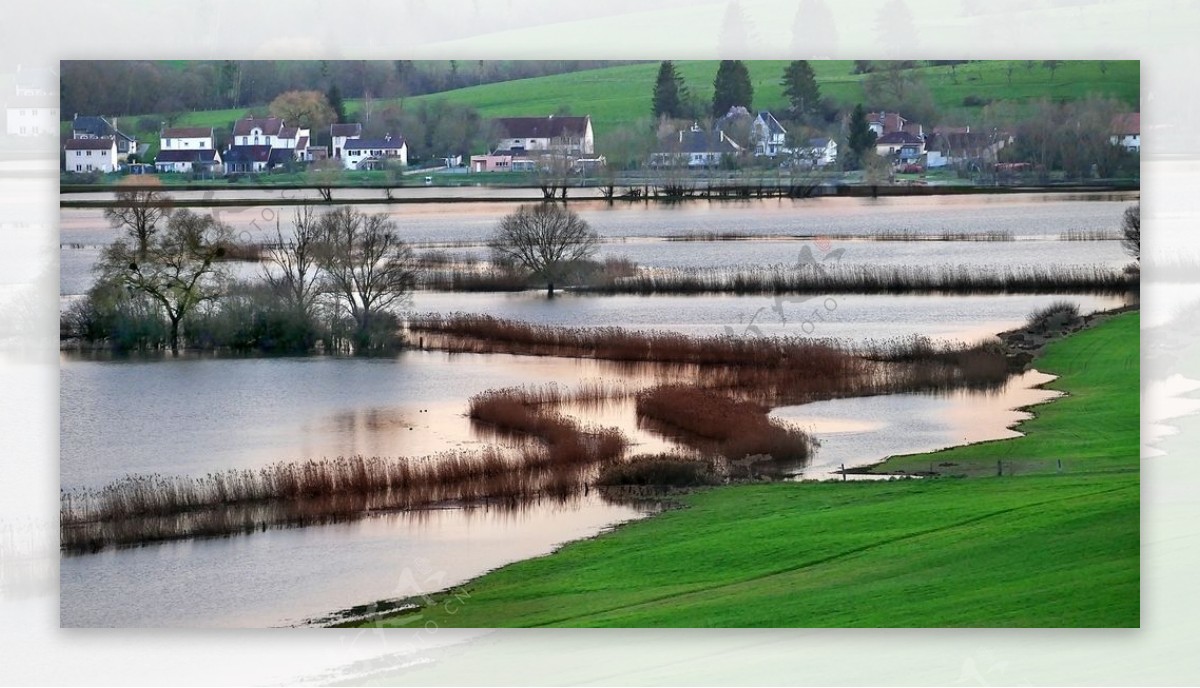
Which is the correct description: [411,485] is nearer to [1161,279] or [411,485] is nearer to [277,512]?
[277,512]

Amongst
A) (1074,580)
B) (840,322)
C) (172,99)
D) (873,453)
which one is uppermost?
(172,99)

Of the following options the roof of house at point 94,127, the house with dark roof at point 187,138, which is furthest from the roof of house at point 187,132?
the roof of house at point 94,127

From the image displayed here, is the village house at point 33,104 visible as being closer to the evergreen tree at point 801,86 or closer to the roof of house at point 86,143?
the roof of house at point 86,143

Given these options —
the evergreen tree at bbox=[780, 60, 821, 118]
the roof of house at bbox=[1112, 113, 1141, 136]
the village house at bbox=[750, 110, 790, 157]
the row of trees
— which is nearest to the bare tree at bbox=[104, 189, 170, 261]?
the row of trees

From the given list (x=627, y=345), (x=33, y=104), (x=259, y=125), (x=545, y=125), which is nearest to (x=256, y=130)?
(x=259, y=125)

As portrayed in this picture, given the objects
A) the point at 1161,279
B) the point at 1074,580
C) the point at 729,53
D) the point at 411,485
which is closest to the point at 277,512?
the point at 411,485

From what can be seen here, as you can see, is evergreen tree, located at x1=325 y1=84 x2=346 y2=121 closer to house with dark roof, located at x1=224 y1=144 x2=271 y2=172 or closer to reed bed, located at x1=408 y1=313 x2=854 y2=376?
house with dark roof, located at x1=224 y1=144 x2=271 y2=172

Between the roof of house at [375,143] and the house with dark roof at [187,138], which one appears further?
the roof of house at [375,143]
